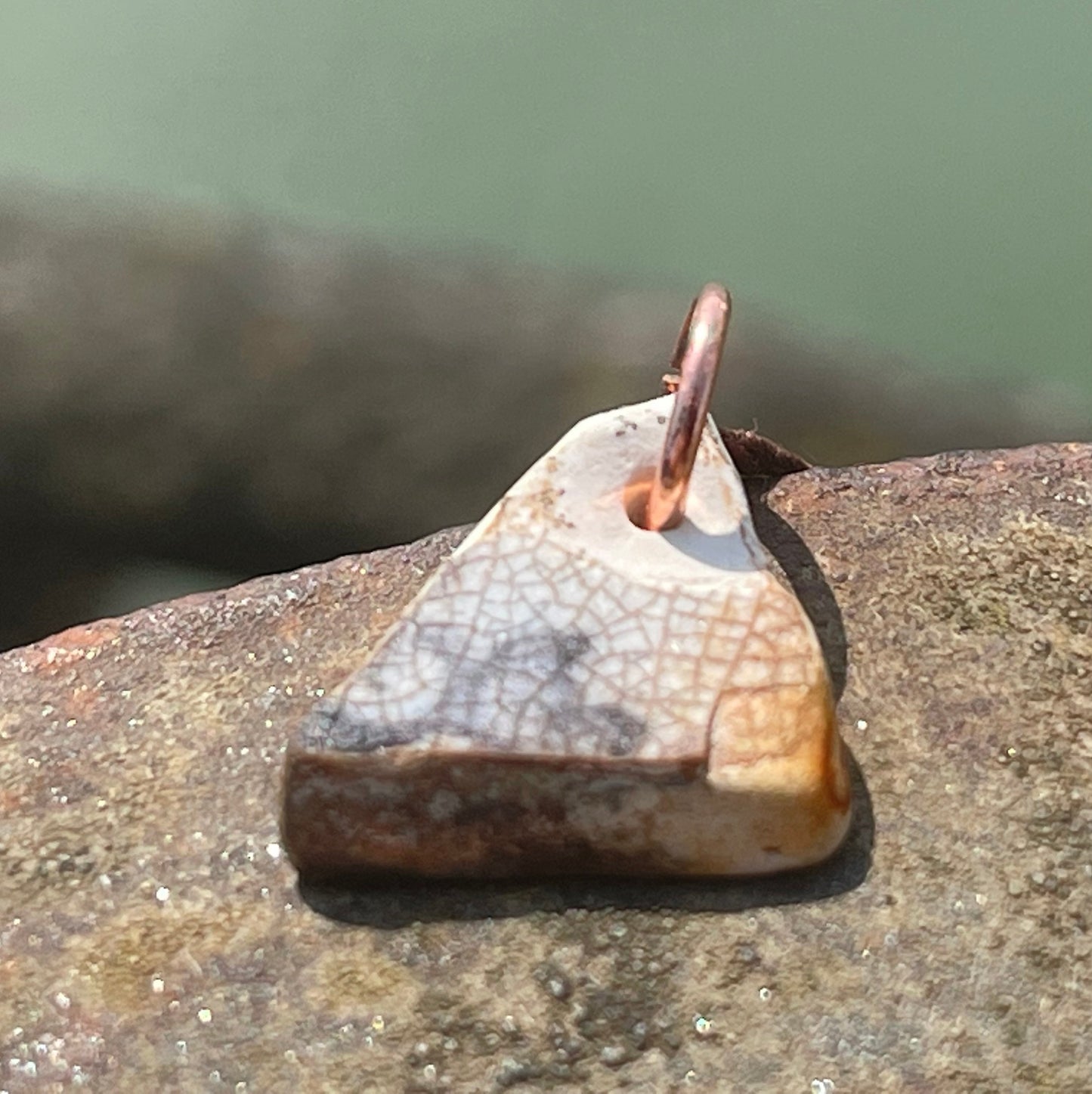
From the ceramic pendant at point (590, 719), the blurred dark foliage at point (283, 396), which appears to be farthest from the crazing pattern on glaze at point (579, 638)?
the blurred dark foliage at point (283, 396)

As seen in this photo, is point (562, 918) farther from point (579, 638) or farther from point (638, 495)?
point (638, 495)

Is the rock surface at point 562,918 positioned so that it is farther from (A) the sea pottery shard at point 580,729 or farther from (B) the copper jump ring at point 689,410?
(B) the copper jump ring at point 689,410

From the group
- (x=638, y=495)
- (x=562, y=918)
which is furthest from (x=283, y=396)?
(x=562, y=918)

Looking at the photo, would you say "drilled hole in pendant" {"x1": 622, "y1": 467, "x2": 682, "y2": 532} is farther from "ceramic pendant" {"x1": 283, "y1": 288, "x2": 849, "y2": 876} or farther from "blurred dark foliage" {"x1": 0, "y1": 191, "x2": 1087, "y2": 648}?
"blurred dark foliage" {"x1": 0, "y1": 191, "x2": 1087, "y2": 648}

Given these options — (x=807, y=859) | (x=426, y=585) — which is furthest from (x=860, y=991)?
(x=426, y=585)

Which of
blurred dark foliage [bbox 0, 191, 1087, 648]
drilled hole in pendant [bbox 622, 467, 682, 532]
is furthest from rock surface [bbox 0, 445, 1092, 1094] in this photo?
blurred dark foliage [bbox 0, 191, 1087, 648]

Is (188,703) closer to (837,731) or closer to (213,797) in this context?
(213,797)

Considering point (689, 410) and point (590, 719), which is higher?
point (689, 410)
